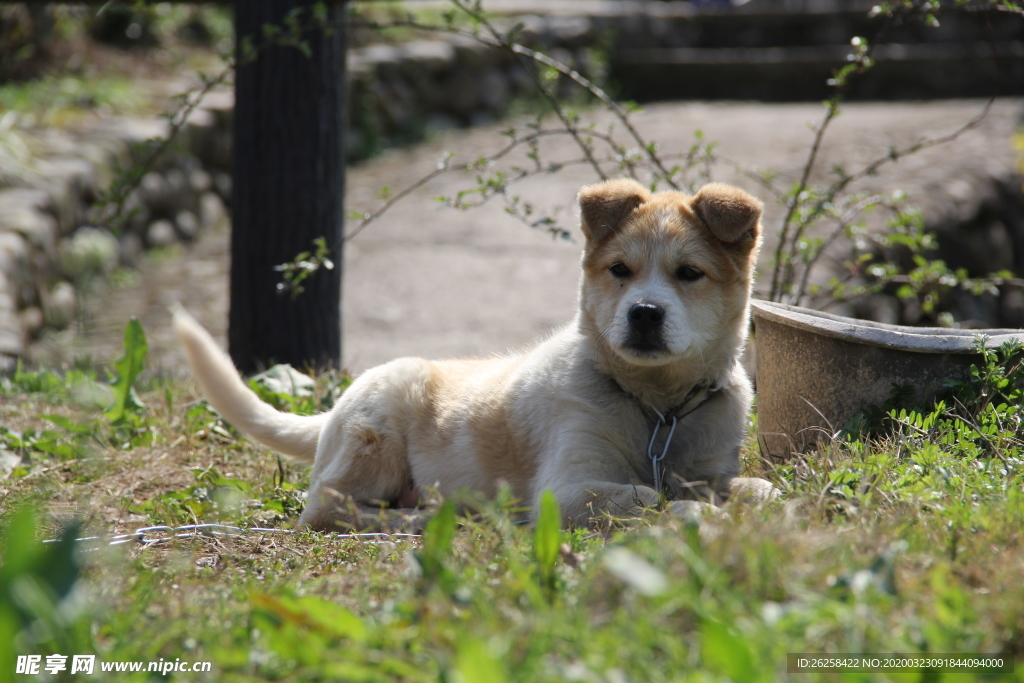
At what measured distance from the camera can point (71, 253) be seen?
24.1 feet

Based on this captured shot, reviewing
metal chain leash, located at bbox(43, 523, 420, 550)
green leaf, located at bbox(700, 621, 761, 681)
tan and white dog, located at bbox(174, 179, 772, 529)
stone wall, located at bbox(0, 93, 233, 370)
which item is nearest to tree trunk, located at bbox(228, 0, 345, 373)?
tan and white dog, located at bbox(174, 179, 772, 529)

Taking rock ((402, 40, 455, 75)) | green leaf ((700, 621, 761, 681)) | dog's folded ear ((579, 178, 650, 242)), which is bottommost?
green leaf ((700, 621, 761, 681))

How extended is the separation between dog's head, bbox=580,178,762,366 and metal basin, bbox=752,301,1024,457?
256mm

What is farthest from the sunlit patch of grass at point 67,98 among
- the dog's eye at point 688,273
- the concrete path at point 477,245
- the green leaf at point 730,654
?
the green leaf at point 730,654

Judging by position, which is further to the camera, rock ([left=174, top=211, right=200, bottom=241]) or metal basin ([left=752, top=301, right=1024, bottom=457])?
rock ([left=174, top=211, right=200, bottom=241])

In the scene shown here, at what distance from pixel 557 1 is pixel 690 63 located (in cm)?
362

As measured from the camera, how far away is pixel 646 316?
10.9ft

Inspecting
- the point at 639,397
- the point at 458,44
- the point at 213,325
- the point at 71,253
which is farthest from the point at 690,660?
the point at 458,44

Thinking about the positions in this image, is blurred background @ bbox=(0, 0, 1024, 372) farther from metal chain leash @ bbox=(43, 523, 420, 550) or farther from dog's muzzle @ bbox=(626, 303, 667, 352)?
metal chain leash @ bbox=(43, 523, 420, 550)

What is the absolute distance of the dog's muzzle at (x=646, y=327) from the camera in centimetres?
331

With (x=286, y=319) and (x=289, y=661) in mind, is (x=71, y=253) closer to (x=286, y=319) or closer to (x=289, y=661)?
(x=286, y=319)

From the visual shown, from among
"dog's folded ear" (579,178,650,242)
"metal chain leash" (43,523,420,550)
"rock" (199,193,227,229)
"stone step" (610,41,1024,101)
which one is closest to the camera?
"metal chain leash" (43,523,420,550)

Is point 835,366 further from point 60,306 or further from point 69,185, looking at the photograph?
point 69,185

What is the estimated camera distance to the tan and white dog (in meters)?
3.39
